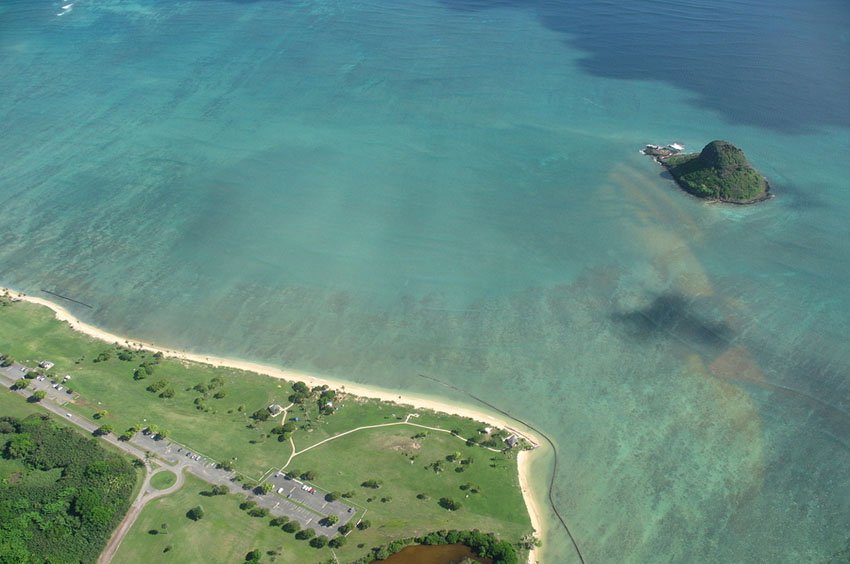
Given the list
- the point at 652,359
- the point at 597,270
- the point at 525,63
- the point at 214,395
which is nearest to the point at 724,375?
the point at 652,359

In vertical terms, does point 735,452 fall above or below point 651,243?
below

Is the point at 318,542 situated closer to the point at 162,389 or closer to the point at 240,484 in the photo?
the point at 240,484

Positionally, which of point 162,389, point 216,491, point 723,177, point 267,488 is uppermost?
point 723,177

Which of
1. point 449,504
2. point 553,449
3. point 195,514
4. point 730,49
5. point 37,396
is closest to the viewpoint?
point 195,514

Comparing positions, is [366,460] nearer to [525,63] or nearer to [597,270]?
[597,270]

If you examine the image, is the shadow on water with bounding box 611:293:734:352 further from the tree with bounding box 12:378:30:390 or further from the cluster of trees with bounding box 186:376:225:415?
the tree with bounding box 12:378:30:390

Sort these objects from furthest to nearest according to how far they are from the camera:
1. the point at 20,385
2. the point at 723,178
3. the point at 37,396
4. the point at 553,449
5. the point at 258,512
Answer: the point at 723,178
the point at 20,385
the point at 37,396
the point at 553,449
the point at 258,512

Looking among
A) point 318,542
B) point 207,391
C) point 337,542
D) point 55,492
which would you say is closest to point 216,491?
point 318,542
